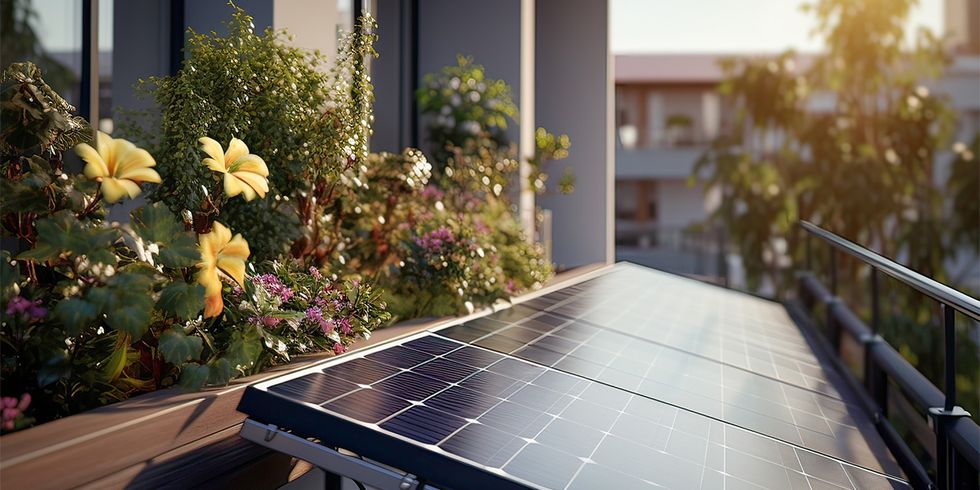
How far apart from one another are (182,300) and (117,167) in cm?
40

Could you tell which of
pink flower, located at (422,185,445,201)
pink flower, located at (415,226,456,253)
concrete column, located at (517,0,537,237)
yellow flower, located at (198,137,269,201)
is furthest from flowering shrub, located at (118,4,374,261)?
Result: concrete column, located at (517,0,537,237)

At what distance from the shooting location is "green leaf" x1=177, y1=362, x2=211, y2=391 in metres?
2.32

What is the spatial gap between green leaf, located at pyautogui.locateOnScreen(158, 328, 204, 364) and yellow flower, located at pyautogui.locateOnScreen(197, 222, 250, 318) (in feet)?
0.29

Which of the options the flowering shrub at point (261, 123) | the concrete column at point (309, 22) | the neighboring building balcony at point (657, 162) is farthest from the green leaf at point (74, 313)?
the neighboring building balcony at point (657, 162)

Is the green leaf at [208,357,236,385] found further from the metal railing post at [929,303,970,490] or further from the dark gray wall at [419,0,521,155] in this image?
the dark gray wall at [419,0,521,155]

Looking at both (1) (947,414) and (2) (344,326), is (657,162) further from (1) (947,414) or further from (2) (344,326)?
(2) (344,326)

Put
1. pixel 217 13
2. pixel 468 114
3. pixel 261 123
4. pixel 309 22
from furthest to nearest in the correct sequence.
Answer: pixel 468 114 → pixel 309 22 → pixel 217 13 → pixel 261 123

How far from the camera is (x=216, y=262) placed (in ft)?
7.78

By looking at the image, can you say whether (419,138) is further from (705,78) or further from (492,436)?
(705,78)

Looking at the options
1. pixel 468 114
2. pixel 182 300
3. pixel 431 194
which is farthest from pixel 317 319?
pixel 468 114

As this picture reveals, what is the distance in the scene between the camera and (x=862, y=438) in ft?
10.9

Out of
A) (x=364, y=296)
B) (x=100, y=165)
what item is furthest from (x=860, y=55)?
(x=100, y=165)

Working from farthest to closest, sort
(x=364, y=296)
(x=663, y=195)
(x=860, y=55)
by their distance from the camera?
1. (x=663, y=195)
2. (x=860, y=55)
3. (x=364, y=296)

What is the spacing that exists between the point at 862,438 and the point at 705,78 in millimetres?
22925
